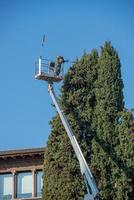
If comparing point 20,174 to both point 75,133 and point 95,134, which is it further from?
point 95,134

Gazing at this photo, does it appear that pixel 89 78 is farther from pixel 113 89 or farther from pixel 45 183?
pixel 45 183

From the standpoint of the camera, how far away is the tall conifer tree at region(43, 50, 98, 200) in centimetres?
3878

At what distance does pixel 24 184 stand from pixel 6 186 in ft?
4.26

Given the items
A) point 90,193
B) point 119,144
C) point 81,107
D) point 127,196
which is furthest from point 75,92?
point 90,193

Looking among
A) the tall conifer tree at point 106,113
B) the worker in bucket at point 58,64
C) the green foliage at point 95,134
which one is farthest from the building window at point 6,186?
the worker in bucket at point 58,64

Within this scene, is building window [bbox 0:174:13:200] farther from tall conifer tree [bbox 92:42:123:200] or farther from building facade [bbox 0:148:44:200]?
tall conifer tree [bbox 92:42:123:200]

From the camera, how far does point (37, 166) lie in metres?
49.2

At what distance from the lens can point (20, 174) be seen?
49500 mm

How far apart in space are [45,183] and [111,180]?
417 centimetres

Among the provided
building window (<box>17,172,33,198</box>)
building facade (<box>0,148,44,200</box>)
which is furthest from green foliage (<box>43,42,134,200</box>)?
building window (<box>17,172,33,198</box>)

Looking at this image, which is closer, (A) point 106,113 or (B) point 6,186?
(A) point 106,113

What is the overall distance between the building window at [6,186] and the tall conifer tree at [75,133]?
9.58 m

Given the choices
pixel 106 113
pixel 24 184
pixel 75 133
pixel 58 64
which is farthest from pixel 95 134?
pixel 24 184

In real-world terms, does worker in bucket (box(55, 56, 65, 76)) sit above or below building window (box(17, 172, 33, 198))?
above
